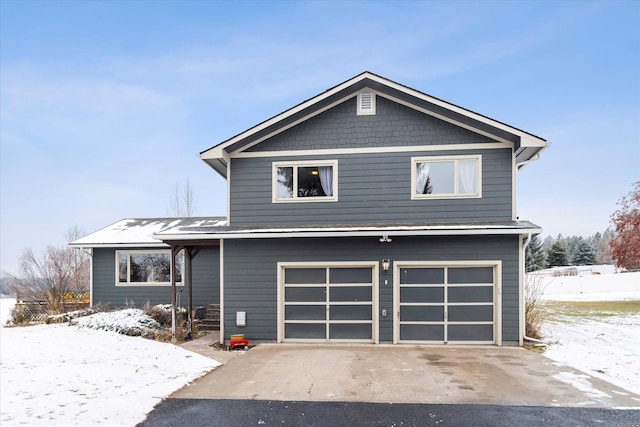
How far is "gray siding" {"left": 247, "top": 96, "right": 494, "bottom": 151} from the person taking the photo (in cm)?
1055

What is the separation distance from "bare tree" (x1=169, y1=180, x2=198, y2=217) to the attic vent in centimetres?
2350

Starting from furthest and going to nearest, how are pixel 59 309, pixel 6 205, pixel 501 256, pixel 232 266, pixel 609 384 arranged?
pixel 6 205 < pixel 59 309 < pixel 232 266 < pixel 501 256 < pixel 609 384

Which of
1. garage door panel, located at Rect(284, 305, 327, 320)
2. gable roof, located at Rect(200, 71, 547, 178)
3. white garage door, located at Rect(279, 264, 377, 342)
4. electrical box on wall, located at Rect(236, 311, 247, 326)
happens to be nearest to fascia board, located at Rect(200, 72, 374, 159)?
gable roof, located at Rect(200, 71, 547, 178)

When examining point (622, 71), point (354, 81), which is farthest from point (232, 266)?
point (622, 71)

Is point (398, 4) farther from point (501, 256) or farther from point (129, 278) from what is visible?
point (129, 278)

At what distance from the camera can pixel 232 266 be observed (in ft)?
34.9

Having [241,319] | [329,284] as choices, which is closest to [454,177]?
[329,284]

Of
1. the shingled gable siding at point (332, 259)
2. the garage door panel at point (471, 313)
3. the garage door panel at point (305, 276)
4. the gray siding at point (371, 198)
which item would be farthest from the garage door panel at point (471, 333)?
the garage door panel at point (305, 276)

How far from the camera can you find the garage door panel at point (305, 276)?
34.5ft

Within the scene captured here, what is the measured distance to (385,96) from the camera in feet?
35.4

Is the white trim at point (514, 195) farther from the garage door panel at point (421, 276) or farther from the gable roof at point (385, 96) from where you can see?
the garage door panel at point (421, 276)

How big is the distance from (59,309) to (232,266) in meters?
7.89

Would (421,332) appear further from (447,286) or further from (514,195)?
(514,195)

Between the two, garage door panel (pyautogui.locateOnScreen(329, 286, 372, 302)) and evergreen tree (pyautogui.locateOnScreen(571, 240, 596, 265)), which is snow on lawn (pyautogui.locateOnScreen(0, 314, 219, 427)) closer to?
garage door panel (pyautogui.locateOnScreen(329, 286, 372, 302))
